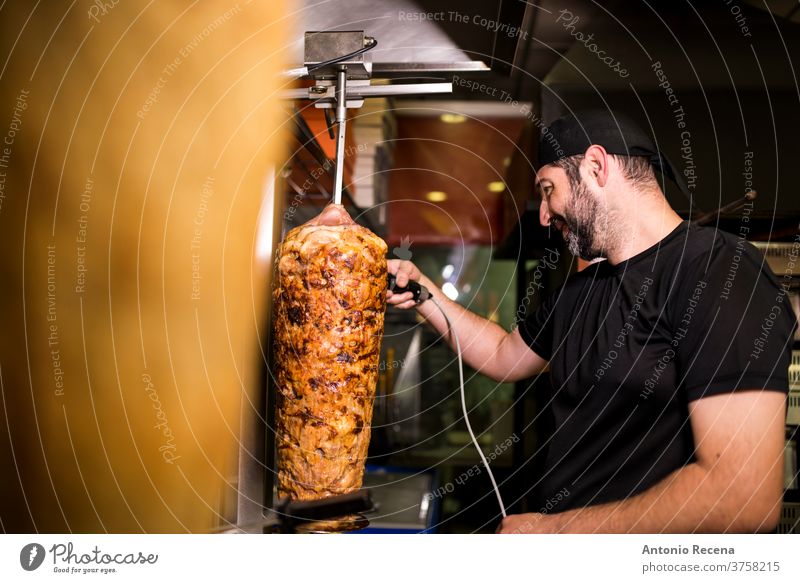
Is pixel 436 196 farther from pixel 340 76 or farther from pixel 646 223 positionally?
pixel 340 76

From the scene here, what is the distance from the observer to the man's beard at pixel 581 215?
1.12 m

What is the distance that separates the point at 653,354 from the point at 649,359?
1 cm

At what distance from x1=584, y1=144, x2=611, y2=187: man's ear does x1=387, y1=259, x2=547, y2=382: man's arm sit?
39 centimetres

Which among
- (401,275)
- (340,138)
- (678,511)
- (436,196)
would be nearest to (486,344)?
(401,275)

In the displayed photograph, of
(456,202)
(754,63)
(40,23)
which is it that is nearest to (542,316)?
(754,63)

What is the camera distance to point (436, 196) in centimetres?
319

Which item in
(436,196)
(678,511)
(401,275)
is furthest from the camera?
(436,196)

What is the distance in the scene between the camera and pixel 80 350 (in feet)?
3.61

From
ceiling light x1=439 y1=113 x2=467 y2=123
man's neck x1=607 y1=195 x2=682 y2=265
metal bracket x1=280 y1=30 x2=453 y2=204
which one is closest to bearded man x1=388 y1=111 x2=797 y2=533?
man's neck x1=607 y1=195 x2=682 y2=265

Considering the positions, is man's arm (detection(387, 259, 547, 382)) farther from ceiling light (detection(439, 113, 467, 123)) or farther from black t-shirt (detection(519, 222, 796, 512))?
ceiling light (detection(439, 113, 467, 123))

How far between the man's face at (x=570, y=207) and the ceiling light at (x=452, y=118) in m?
1.77

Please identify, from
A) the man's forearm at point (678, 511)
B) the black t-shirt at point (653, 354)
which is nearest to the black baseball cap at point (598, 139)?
the black t-shirt at point (653, 354)

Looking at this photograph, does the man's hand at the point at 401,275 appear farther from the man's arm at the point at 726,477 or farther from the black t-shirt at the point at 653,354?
the man's arm at the point at 726,477

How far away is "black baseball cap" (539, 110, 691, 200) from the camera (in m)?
1.11
